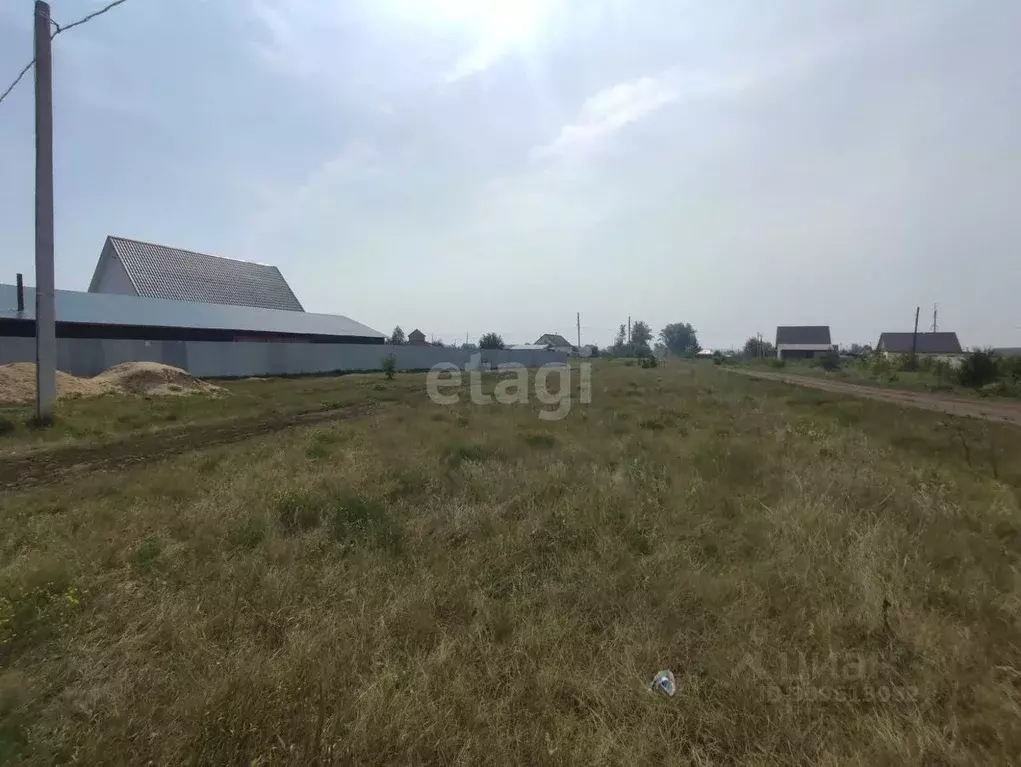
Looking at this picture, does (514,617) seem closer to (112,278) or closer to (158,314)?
(158,314)

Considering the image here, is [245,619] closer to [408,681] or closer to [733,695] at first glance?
[408,681]

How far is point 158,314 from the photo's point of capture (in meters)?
24.0

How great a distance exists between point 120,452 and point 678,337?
349 ft

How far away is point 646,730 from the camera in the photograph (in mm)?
2014

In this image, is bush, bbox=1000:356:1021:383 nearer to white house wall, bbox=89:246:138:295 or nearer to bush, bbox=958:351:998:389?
bush, bbox=958:351:998:389

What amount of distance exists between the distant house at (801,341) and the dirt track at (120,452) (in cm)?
6869

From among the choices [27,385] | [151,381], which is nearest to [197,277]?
[151,381]

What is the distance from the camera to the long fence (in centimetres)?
1917

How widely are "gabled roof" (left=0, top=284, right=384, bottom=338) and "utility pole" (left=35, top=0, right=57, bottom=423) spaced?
396 inches

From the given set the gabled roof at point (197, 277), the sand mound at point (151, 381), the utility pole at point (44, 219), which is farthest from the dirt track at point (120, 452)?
the gabled roof at point (197, 277)

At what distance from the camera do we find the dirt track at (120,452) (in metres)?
6.17

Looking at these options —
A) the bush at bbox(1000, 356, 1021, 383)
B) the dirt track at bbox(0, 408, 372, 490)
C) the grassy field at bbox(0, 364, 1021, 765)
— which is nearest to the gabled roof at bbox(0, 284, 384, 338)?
the dirt track at bbox(0, 408, 372, 490)

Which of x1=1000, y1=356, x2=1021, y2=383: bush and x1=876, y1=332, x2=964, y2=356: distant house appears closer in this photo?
x1=1000, y1=356, x2=1021, y2=383: bush
